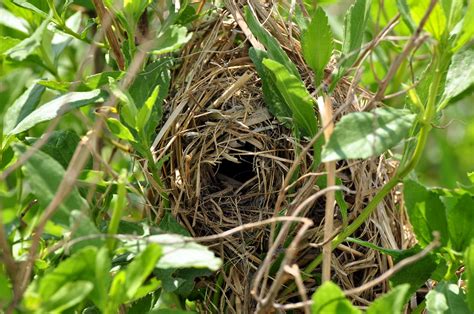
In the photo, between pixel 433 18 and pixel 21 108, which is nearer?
pixel 433 18

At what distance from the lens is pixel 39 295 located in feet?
3.22

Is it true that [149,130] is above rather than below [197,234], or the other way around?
above

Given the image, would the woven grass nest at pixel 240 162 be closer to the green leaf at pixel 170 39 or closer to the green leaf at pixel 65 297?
the green leaf at pixel 170 39

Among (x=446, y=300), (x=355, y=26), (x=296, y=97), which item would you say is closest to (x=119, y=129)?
(x=296, y=97)

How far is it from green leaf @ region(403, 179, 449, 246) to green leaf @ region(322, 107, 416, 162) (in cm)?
11

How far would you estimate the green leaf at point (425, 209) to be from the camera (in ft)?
3.93

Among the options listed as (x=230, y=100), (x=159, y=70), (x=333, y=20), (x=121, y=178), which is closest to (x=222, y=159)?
(x=230, y=100)

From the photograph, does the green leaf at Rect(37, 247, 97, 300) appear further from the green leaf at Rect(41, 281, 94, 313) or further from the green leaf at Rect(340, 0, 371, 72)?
the green leaf at Rect(340, 0, 371, 72)

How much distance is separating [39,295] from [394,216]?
739 millimetres

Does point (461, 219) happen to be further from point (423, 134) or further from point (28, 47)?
point (28, 47)

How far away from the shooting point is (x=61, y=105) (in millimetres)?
1344

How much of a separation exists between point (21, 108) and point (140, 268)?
575mm

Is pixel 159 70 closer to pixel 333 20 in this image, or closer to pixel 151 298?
pixel 151 298

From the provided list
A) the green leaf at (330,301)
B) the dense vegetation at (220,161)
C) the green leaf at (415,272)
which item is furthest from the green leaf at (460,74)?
the green leaf at (330,301)
